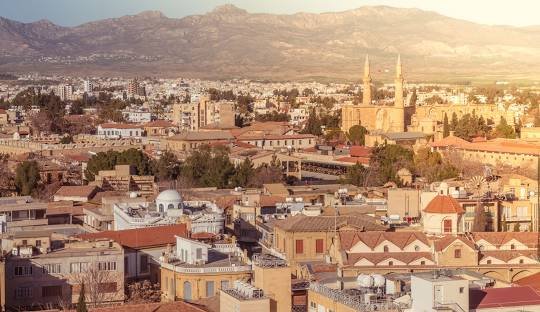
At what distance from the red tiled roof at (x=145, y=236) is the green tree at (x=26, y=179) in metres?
17.0

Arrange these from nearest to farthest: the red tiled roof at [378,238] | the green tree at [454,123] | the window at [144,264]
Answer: the red tiled roof at [378,238]
the window at [144,264]
the green tree at [454,123]

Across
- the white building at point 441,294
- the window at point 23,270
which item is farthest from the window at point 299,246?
the white building at point 441,294

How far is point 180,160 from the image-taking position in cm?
5872

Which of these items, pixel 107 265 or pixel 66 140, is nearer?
pixel 107 265

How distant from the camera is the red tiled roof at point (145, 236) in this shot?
29.3 metres

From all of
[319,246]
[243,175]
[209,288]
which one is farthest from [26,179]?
[209,288]

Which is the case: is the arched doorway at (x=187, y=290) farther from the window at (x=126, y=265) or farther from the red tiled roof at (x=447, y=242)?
the red tiled roof at (x=447, y=242)

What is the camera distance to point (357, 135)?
7681cm

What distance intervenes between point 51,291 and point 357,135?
168 ft

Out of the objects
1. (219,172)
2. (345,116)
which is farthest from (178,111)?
(219,172)

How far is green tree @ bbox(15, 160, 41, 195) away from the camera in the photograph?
1845 inches

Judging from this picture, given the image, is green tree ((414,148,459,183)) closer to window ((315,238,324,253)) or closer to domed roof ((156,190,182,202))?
domed roof ((156,190,182,202))

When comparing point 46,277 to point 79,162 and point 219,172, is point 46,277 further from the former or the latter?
point 79,162

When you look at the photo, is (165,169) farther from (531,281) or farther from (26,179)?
(531,281)
